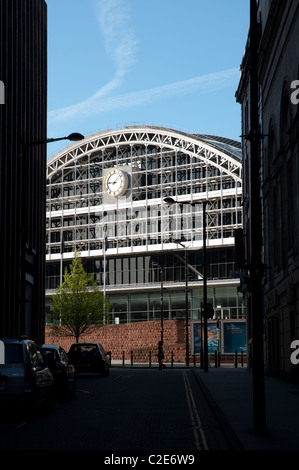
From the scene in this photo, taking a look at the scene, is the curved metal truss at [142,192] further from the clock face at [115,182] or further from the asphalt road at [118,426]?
the asphalt road at [118,426]

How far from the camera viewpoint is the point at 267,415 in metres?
15.6

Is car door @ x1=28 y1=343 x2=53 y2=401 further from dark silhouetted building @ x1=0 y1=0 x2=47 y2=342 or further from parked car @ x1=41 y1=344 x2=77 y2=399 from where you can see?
dark silhouetted building @ x1=0 y1=0 x2=47 y2=342

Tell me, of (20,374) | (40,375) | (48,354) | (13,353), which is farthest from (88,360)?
(20,374)

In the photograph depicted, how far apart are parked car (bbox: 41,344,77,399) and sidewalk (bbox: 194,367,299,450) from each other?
3.82 metres

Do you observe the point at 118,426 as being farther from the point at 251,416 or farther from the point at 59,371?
the point at 59,371

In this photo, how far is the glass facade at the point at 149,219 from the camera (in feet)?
288

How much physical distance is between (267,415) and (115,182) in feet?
262

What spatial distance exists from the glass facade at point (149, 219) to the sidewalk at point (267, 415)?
61274 millimetres

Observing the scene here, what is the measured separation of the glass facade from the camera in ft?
288

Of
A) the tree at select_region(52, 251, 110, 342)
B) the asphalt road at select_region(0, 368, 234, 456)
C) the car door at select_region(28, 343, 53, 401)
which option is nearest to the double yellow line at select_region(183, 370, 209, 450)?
the asphalt road at select_region(0, 368, 234, 456)

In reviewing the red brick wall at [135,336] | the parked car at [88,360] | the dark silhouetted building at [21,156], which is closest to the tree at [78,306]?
the red brick wall at [135,336]

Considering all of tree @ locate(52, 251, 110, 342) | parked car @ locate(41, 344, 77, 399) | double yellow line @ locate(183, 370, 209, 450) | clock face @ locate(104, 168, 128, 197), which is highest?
clock face @ locate(104, 168, 128, 197)

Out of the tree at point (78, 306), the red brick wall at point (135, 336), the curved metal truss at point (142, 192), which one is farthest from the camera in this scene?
the curved metal truss at point (142, 192)
